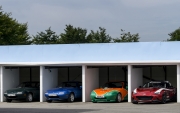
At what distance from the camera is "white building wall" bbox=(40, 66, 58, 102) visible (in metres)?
28.8

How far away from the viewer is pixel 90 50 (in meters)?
29.9

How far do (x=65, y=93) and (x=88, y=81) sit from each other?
170 cm

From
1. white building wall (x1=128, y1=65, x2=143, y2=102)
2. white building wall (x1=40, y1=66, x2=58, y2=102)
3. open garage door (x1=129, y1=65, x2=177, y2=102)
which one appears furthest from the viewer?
open garage door (x1=129, y1=65, x2=177, y2=102)

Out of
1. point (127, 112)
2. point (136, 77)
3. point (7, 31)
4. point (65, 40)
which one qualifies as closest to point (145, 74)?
point (136, 77)

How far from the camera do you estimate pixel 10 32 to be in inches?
2621

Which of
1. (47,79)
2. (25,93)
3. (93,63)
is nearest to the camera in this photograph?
(93,63)

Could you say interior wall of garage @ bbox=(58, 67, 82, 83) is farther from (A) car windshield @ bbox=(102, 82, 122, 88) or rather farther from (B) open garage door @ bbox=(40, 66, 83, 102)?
(A) car windshield @ bbox=(102, 82, 122, 88)

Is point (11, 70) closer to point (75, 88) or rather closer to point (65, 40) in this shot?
point (75, 88)

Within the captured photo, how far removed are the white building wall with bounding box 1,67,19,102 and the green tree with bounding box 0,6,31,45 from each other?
33.4 m

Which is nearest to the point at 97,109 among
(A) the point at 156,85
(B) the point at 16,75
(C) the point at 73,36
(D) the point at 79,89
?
(A) the point at 156,85

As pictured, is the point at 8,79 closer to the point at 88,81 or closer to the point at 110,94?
the point at 88,81

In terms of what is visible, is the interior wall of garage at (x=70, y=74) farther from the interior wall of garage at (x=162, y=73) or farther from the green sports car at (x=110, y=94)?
the green sports car at (x=110, y=94)

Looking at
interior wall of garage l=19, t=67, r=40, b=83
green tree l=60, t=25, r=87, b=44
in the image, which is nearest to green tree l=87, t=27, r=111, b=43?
green tree l=60, t=25, r=87, b=44

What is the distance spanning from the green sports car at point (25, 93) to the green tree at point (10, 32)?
35604 millimetres
